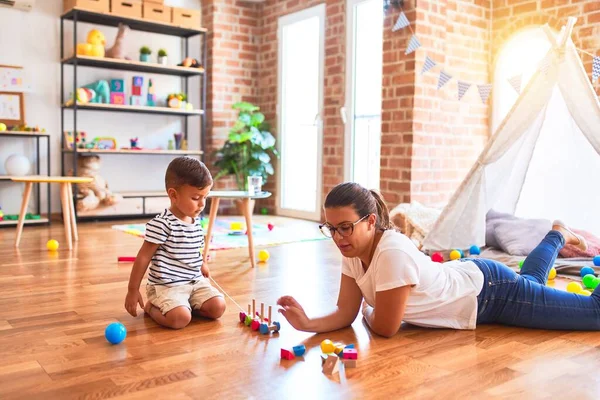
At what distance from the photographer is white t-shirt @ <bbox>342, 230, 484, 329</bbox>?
6.41ft

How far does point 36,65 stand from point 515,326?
4899mm

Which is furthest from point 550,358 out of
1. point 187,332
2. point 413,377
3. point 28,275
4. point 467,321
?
point 28,275

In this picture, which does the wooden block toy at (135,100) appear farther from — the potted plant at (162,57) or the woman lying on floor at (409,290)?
the woman lying on floor at (409,290)

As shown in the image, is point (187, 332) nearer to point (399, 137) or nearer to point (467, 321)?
point (467, 321)

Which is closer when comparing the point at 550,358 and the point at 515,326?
the point at 550,358

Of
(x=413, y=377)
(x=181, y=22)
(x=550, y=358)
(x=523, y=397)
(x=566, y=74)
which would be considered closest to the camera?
(x=523, y=397)

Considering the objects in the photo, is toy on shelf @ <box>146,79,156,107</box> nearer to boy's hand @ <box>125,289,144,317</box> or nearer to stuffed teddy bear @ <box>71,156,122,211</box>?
stuffed teddy bear @ <box>71,156,122,211</box>

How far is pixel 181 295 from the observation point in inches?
92.3

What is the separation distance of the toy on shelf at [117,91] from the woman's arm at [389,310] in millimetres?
4343

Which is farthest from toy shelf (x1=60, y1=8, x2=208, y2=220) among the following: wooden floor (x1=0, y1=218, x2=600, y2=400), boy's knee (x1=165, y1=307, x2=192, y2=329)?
boy's knee (x1=165, y1=307, x2=192, y2=329)

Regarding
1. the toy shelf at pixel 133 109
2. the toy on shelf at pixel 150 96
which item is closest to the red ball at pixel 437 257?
the toy shelf at pixel 133 109

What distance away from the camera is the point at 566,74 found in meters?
3.53

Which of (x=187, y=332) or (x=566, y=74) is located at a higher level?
(x=566, y=74)

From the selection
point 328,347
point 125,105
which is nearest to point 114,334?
point 328,347
